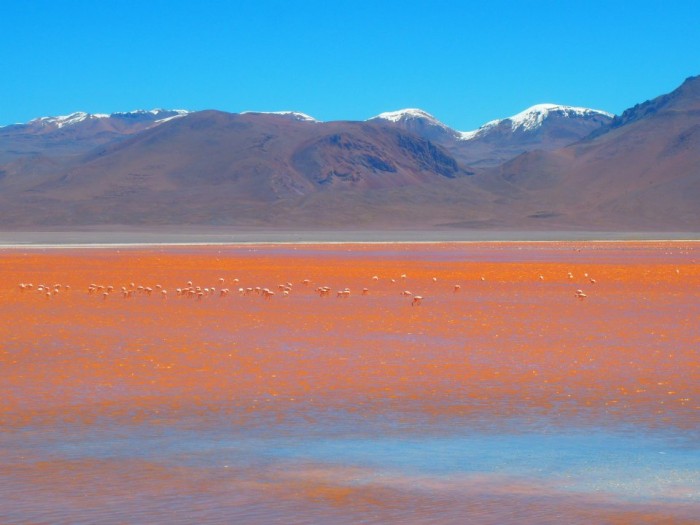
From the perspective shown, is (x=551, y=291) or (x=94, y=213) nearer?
(x=551, y=291)

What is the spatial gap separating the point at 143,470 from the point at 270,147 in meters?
182

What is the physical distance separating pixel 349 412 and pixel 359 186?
172067mm

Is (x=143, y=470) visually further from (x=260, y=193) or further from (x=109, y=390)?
(x=260, y=193)

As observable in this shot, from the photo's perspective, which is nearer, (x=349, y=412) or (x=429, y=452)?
(x=429, y=452)

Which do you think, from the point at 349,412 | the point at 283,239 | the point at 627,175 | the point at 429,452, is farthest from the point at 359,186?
the point at 429,452

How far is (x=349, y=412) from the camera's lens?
11.0m

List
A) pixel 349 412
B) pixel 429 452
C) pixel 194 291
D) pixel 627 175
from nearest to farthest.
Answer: pixel 429 452 → pixel 349 412 → pixel 194 291 → pixel 627 175

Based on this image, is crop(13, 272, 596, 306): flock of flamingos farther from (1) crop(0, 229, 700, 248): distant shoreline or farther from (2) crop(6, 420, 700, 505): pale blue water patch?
(1) crop(0, 229, 700, 248): distant shoreline

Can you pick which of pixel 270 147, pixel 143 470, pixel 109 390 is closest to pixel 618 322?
pixel 109 390

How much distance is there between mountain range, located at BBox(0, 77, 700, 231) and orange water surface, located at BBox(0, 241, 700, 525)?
345ft

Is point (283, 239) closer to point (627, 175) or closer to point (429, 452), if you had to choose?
point (627, 175)

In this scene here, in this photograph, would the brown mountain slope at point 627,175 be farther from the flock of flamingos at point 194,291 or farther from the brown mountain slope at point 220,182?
the flock of flamingos at point 194,291

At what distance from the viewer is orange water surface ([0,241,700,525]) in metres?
7.66

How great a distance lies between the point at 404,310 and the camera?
866 inches
